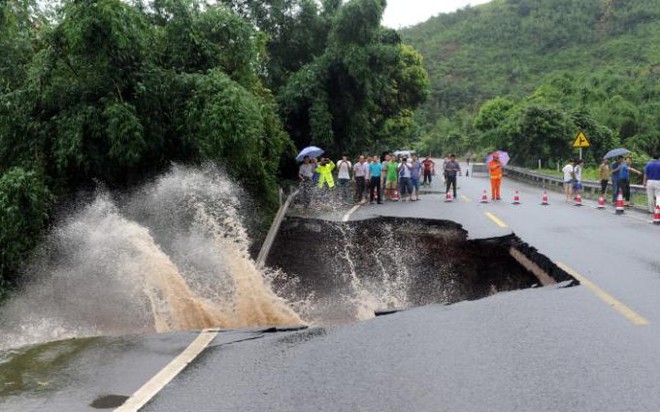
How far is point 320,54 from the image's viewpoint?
95.5ft

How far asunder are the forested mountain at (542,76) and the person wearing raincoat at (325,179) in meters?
29.8

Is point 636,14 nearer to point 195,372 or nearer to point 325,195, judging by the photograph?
point 325,195

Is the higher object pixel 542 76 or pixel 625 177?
pixel 542 76

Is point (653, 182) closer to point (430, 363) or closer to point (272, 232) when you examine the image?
point (272, 232)

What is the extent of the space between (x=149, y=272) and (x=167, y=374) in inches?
186

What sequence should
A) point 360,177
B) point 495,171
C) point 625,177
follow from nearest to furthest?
point 625,177 < point 360,177 < point 495,171

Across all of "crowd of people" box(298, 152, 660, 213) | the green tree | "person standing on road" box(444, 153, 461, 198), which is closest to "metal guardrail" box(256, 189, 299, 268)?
"crowd of people" box(298, 152, 660, 213)

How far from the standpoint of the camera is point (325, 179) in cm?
2167

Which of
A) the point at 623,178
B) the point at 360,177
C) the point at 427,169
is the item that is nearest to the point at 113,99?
the point at 360,177

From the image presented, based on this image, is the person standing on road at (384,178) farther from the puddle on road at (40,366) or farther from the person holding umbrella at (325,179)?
the puddle on road at (40,366)

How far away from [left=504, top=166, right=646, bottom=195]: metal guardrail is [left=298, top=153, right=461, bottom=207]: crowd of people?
6.01 m

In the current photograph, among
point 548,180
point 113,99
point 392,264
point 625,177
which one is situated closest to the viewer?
point 113,99

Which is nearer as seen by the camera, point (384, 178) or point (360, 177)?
point (360, 177)

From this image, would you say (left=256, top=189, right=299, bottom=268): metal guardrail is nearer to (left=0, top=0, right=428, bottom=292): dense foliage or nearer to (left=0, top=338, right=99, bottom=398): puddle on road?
(left=0, top=0, right=428, bottom=292): dense foliage
